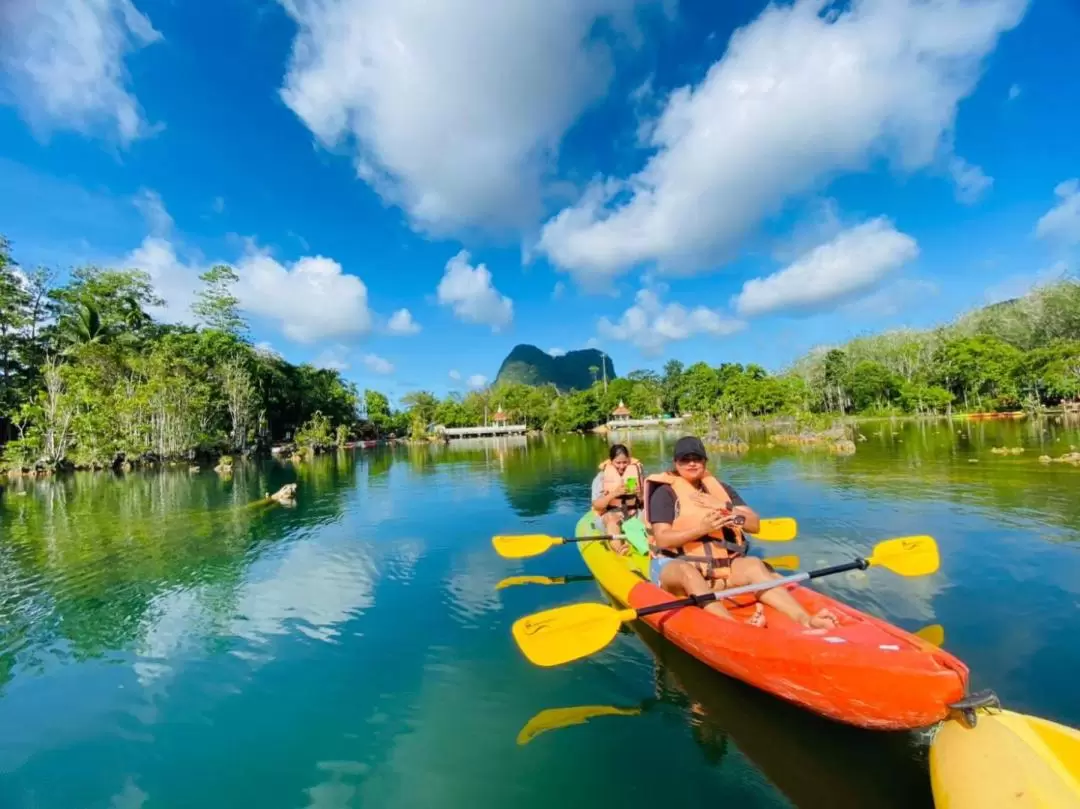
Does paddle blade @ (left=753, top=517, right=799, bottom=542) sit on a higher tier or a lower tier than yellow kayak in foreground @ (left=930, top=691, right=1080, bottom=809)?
higher

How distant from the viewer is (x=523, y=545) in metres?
8.49

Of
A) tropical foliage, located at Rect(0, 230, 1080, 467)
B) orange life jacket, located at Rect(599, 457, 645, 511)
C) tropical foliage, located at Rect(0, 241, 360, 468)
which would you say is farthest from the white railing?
orange life jacket, located at Rect(599, 457, 645, 511)

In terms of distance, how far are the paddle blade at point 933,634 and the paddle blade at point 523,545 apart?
15.1ft

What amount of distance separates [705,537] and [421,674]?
315 centimetres

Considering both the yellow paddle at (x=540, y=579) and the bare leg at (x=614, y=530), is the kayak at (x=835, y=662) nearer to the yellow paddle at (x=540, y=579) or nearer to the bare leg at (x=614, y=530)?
the bare leg at (x=614, y=530)

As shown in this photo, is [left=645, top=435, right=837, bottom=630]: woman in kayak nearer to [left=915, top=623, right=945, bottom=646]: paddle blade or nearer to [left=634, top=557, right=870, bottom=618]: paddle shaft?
[left=634, top=557, right=870, bottom=618]: paddle shaft

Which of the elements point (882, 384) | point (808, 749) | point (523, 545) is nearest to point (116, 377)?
point (523, 545)

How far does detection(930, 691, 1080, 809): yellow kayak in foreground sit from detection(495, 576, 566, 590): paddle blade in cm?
529

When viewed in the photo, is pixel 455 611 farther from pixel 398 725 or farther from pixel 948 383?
pixel 948 383

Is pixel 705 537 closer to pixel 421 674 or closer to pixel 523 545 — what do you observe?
pixel 421 674

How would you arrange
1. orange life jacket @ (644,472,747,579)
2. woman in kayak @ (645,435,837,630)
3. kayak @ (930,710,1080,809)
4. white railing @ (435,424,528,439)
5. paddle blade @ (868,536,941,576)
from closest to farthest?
kayak @ (930,710,1080,809) < woman in kayak @ (645,435,837,630) < orange life jacket @ (644,472,747,579) < paddle blade @ (868,536,941,576) < white railing @ (435,424,528,439)

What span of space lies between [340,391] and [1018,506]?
6428cm

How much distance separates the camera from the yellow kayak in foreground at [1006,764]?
2445mm

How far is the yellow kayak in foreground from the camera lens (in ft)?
8.02
